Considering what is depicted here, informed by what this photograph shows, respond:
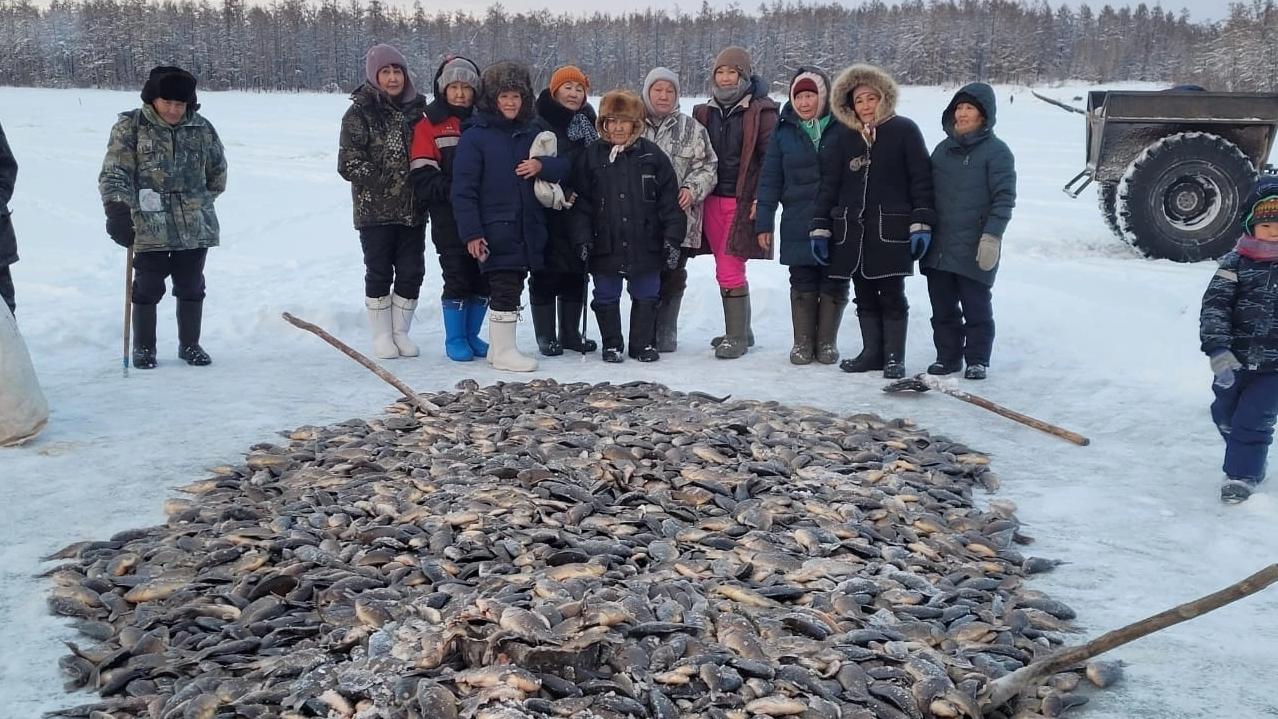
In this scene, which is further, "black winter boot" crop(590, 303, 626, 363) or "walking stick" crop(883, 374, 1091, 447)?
"black winter boot" crop(590, 303, 626, 363)

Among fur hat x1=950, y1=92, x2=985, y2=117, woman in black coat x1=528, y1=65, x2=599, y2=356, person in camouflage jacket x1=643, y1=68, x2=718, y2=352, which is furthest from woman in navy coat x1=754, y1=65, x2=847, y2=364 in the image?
woman in black coat x1=528, y1=65, x2=599, y2=356

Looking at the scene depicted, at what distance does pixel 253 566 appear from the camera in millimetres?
3027

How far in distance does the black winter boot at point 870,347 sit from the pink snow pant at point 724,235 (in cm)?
82

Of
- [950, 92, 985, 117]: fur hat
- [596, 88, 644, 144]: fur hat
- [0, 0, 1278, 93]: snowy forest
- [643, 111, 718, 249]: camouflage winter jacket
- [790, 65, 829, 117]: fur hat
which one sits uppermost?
[0, 0, 1278, 93]: snowy forest

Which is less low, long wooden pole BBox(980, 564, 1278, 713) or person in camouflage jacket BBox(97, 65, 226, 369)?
person in camouflage jacket BBox(97, 65, 226, 369)

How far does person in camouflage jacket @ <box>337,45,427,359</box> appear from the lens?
18.9 feet

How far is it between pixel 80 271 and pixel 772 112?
19.8 ft

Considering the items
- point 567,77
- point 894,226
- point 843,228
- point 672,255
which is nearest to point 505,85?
point 567,77

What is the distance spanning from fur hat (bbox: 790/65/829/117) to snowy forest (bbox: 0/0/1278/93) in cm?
4025

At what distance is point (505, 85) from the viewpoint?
557cm

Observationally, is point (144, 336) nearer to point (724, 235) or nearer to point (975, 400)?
point (724, 235)

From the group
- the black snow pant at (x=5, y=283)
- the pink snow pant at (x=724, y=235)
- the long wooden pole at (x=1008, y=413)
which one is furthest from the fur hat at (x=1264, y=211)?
the black snow pant at (x=5, y=283)

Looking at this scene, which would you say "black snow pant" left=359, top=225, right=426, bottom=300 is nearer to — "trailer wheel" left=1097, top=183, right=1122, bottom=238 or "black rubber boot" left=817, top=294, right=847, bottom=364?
"black rubber boot" left=817, top=294, right=847, bottom=364

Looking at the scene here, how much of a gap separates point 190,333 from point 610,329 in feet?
8.32
